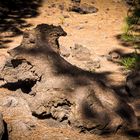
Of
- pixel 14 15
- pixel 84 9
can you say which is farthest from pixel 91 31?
pixel 14 15

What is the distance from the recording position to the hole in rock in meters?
5.87

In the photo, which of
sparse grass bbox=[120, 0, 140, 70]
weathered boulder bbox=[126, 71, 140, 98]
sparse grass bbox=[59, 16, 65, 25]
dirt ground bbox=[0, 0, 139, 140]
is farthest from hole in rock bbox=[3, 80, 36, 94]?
sparse grass bbox=[59, 16, 65, 25]

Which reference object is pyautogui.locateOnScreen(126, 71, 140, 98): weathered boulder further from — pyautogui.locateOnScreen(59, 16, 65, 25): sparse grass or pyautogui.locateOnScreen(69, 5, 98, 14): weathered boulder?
pyautogui.locateOnScreen(69, 5, 98, 14): weathered boulder

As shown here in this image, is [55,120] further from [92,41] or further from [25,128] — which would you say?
[92,41]

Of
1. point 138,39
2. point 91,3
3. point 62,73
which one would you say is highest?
point 62,73

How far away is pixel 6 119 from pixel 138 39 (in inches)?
204

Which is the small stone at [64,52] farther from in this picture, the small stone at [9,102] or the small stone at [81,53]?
the small stone at [9,102]

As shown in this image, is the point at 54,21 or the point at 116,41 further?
the point at 54,21

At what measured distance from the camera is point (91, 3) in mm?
13148

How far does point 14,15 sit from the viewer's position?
12.1 meters

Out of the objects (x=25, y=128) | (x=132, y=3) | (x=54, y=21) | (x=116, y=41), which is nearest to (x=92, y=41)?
(x=116, y=41)

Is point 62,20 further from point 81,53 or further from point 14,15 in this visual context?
point 81,53

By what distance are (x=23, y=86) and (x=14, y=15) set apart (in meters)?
6.37

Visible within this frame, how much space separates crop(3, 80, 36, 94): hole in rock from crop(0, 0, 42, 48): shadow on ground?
9.75ft
